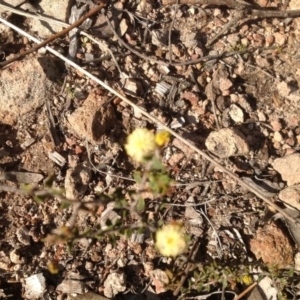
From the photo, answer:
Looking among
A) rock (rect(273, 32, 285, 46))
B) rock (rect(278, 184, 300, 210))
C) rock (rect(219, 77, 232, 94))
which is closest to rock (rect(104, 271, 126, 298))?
rock (rect(278, 184, 300, 210))

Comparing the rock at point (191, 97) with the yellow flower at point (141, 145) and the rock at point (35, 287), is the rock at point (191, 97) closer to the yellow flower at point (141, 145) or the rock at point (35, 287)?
the yellow flower at point (141, 145)

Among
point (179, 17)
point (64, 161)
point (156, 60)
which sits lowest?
point (64, 161)

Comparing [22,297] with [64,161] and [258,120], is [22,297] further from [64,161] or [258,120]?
[258,120]

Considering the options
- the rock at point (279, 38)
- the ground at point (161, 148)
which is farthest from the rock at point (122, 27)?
the rock at point (279, 38)

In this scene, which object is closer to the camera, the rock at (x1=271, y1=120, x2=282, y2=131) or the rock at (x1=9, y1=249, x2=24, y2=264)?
the rock at (x1=9, y1=249, x2=24, y2=264)

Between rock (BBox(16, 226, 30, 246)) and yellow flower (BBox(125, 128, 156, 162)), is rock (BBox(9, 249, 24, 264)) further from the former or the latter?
yellow flower (BBox(125, 128, 156, 162))

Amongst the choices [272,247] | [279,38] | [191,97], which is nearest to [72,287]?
[272,247]

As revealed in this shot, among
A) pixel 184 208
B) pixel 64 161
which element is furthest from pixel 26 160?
pixel 184 208
